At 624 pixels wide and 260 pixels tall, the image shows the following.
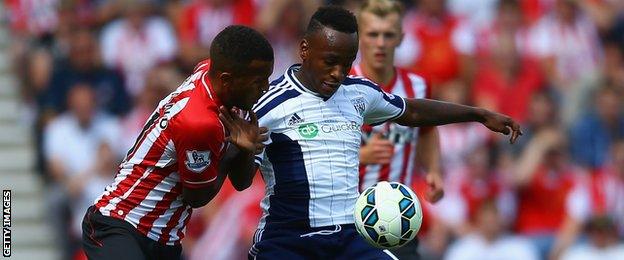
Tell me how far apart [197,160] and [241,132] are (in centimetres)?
26

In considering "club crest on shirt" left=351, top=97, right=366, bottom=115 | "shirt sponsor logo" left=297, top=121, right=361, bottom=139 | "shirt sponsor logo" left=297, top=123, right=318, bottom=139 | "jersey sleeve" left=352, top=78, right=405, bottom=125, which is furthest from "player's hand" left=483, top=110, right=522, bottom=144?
"shirt sponsor logo" left=297, top=123, right=318, bottom=139


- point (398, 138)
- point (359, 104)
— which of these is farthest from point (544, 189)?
point (359, 104)

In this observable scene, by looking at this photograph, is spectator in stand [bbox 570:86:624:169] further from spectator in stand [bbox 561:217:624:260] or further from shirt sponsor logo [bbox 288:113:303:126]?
shirt sponsor logo [bbox 288:113:303:126]

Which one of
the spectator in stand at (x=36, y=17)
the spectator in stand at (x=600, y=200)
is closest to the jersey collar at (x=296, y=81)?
the spectator in stand at (x=600, y=200)

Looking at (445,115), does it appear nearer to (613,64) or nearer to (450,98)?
(450,98)

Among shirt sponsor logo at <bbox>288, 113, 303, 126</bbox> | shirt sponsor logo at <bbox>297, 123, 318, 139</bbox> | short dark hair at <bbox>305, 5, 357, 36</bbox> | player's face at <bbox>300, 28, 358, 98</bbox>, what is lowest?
shirt sponsor logo at <bbox>297, 123, 318, 139</bbox>

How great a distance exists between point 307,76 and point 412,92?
6.22ft

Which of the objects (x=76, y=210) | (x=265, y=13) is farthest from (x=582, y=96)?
(x=76, y=210)

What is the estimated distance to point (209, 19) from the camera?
47.9ft

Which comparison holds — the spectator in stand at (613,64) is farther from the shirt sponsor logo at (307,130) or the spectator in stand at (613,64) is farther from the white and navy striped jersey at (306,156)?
the shirt sponsor logo at (307,130)

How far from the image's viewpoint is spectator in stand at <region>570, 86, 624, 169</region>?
1368cm

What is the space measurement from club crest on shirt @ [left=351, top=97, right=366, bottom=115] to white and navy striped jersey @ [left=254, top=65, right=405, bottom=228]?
0.06 metres

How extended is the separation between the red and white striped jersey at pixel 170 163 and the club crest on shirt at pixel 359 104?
0.84m

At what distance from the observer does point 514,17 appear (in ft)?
47.2
